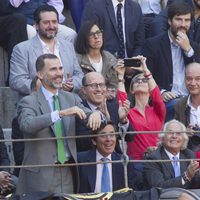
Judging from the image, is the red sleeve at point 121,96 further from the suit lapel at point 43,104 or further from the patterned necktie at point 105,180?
the suit lapel at point 43,104

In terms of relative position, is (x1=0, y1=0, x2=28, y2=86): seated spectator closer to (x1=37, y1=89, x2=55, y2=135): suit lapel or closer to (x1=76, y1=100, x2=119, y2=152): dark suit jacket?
(x1=76, y1=100, x2=119, y2=152): dark suit jacket

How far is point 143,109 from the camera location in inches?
543

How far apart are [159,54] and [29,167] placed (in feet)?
10.6

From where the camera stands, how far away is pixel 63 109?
40.3 feet

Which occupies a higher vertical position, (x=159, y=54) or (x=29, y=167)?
(x=159, y=54)

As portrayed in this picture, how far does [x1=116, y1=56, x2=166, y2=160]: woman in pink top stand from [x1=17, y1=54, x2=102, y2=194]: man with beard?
43.8 inches

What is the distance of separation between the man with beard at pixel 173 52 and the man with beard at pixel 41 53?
46.4 inches

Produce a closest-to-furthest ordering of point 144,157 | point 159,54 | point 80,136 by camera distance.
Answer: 1. point 80,136
2. point 144,157
3. point 159,54

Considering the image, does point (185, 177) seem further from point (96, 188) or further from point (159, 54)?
point (159, 54)

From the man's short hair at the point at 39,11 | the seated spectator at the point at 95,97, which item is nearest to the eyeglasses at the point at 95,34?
the man's short hair at the point at 39,11

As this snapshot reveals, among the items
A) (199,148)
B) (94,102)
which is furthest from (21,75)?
(199,148)

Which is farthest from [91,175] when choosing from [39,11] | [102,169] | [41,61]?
[39,11]

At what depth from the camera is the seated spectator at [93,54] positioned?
1438 cm

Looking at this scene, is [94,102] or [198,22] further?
[198,22]
